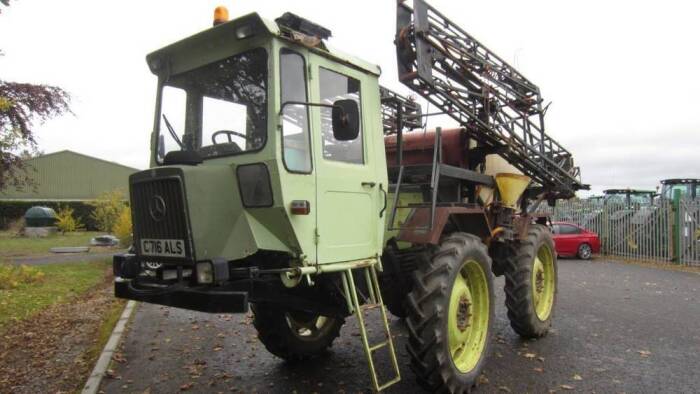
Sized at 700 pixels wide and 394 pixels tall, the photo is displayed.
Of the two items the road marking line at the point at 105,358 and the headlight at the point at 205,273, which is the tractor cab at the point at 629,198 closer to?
the road marking line at the point at 105,358

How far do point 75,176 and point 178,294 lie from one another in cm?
4698

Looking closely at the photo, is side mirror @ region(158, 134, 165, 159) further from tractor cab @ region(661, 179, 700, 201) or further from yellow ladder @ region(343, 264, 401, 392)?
tractor cab @ region(661, 179, 700, 201)

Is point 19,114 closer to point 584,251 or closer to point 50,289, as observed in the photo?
point 50,289

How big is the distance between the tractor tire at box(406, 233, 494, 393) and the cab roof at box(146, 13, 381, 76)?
176 centimetres

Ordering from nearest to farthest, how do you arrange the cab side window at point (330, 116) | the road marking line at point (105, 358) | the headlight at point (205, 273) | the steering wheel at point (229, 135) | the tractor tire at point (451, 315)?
the headlight at point (205, 273)
the steering wheel at point (229, 135)
the cab side window at point (330, 116)
the tractor tire at point (451, 315)
the road marking line at point (105, 358)

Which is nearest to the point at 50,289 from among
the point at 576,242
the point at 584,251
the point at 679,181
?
the point at 576,242

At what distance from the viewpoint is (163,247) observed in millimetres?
3676

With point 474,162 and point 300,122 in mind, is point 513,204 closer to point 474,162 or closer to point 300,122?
point 474,162

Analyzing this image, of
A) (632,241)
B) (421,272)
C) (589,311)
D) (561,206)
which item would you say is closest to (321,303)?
(421,272)

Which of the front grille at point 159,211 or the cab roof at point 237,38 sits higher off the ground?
the cab roof at point 237,38

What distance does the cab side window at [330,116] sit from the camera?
3898 mm

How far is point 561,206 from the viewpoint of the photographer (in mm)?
20938

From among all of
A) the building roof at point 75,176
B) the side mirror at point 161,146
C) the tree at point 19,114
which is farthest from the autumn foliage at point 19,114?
the building roof at point 75,176

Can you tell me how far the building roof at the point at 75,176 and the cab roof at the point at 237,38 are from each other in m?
41.6
